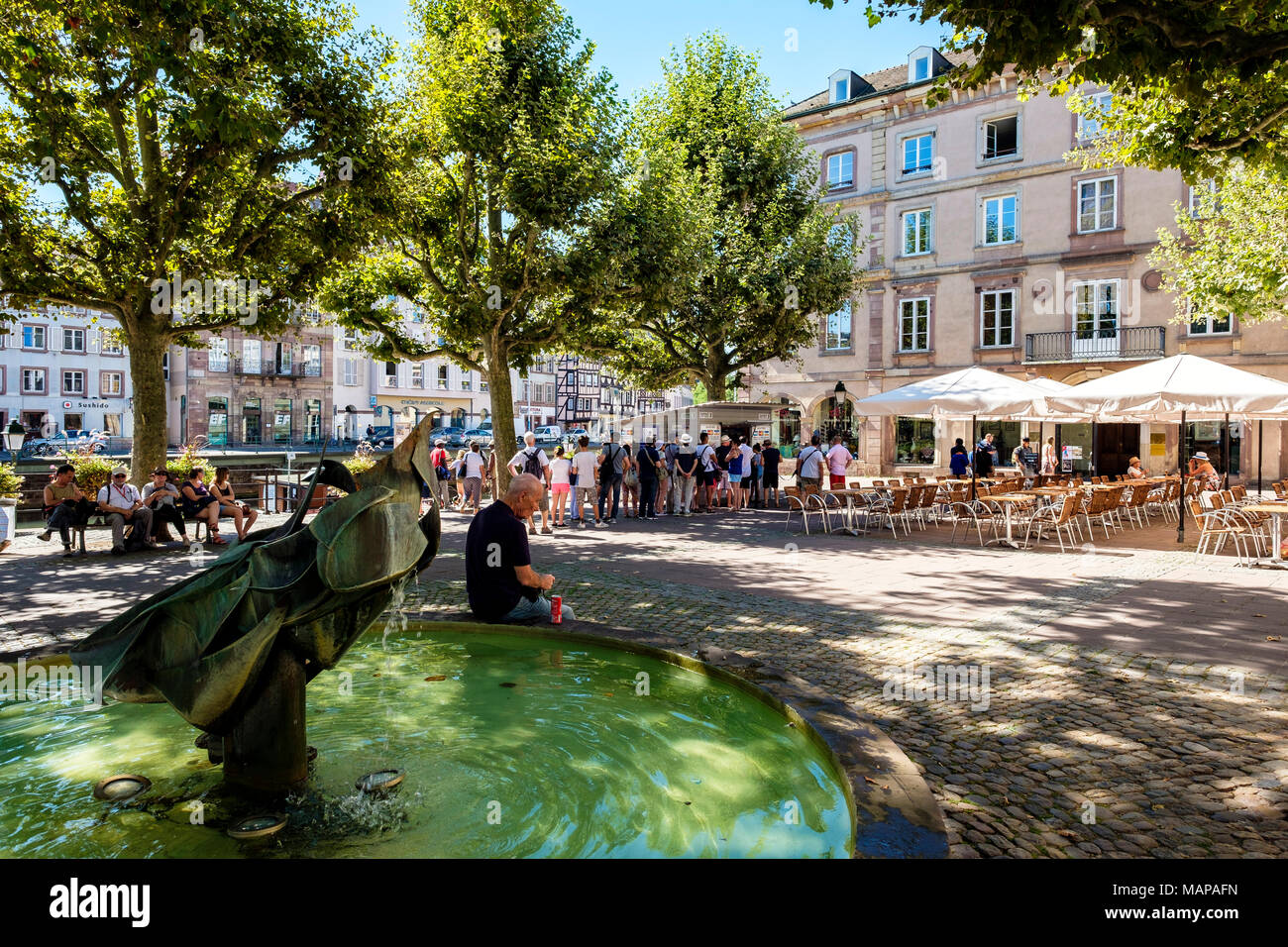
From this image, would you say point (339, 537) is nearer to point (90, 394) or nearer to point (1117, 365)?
point (1117, 365)

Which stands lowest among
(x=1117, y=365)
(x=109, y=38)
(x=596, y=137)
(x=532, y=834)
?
(x=532, y=834)

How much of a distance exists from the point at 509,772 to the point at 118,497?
35.3 feet

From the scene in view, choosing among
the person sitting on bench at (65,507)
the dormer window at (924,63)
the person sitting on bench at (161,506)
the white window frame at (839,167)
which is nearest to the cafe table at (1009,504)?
the person sitting on bench at (161,506)

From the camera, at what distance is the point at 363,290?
1847cm

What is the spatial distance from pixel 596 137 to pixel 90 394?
4913 centimetres

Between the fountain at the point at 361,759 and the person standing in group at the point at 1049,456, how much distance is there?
2333 cm

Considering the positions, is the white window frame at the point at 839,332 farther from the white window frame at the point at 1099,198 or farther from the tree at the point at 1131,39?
the tree at the point at 1131,39

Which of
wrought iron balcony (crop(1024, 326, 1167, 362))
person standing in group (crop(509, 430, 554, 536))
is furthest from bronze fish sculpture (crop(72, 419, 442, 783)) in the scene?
wrought iron balcony (crop(1024, 326, 1167, 362))

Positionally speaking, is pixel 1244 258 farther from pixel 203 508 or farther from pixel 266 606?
pixel 203 508

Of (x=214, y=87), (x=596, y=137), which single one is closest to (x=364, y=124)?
(x=214, y=87)

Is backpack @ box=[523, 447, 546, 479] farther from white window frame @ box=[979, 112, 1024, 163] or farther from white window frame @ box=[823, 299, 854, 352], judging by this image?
white window frame @ box=[979, 112, 1024, 163]

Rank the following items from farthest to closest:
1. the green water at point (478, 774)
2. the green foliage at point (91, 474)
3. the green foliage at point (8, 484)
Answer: the green foliage at point (91, 474), the green foliage at point (8, 484), the green water at point (478, 774)

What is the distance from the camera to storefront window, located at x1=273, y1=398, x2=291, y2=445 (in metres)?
55.3

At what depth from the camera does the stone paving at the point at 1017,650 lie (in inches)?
144
